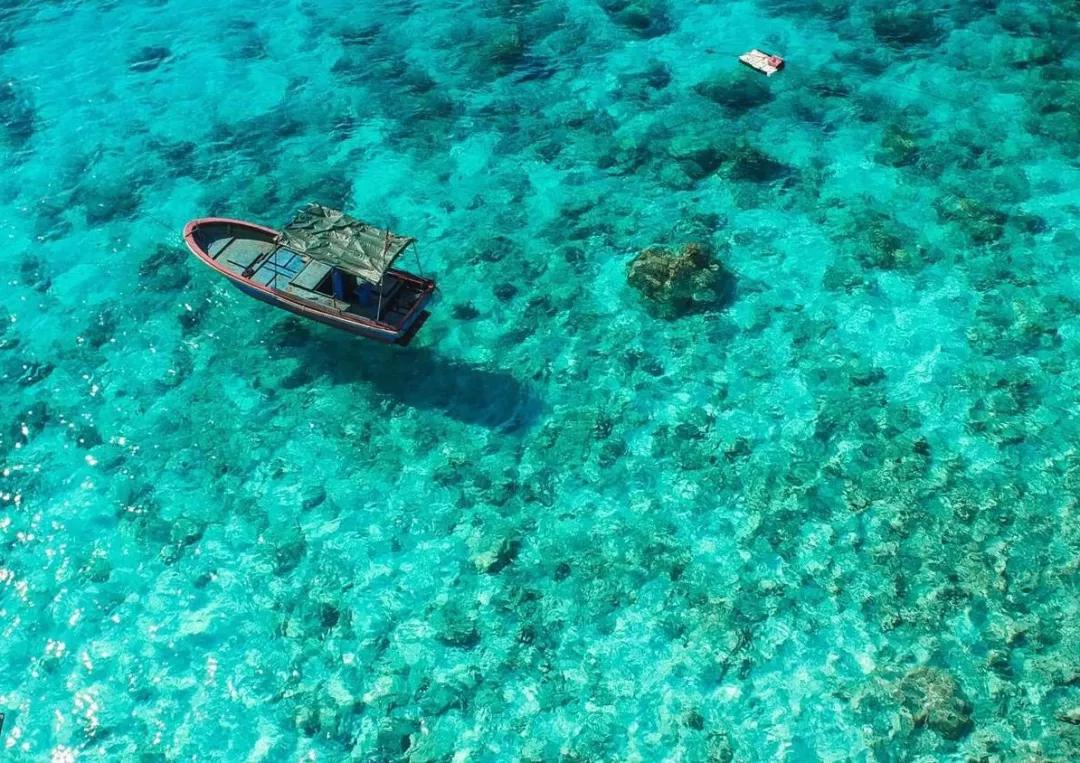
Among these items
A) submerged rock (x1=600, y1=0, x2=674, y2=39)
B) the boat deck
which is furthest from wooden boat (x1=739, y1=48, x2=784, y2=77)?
the boat deck

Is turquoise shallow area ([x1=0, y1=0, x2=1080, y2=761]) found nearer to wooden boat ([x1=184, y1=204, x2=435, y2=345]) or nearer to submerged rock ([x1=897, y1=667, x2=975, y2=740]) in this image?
submerged rock ([x1=897, y1=667, x2=975, y2=740])

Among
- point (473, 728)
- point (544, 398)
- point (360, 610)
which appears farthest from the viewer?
point (544, 398)

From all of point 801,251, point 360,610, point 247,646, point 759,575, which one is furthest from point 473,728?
point 801,251

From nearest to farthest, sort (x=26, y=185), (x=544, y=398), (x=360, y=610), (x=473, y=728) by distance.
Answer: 1. (x=473, y=728)
2. (x=360, y=610)
3. (x=544, y=398)
4. (x=26, y=185)

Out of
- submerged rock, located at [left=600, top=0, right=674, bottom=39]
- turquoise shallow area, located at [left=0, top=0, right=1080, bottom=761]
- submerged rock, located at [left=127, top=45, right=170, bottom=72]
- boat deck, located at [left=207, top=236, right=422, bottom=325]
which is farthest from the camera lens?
submerged rock, located at [left=600, top=0, right=674, bottom=39]

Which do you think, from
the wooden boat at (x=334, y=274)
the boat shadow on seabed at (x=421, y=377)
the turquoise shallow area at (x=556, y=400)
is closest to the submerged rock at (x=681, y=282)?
the turquoise shallow area at (x=556, y=400)

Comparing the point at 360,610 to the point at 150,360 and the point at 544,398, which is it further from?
the point at 150,360

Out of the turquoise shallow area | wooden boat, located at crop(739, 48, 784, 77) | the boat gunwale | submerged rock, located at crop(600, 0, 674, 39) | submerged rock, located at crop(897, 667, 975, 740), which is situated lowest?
submerged rock, located at crop(897, 667, 975, 740)
